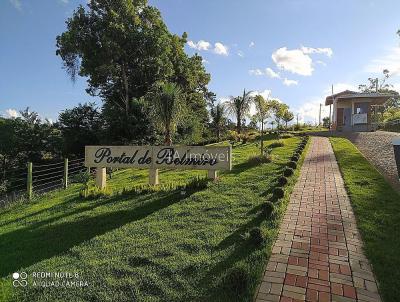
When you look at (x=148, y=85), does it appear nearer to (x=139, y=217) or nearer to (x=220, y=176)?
(x=220, y=176)

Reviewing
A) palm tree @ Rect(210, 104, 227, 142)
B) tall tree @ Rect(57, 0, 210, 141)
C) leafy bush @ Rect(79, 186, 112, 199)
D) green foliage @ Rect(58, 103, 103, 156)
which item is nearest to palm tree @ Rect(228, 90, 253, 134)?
palm tree @ Rect(210, 104, 227, 142)

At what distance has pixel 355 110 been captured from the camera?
32844 mm

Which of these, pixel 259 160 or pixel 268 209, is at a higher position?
pixel 259 160

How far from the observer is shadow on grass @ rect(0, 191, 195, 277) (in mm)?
6266

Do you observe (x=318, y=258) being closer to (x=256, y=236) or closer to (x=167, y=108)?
(x=256, y=236)

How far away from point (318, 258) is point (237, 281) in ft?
4.77

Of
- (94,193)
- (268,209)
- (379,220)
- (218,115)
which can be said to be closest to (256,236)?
(268,209)

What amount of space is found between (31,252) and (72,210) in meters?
2.95

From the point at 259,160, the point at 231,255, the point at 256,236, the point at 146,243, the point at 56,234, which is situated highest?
the point at 259,160

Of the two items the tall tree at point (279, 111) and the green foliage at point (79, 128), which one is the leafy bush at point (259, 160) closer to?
the green foliage at point (79, 128)

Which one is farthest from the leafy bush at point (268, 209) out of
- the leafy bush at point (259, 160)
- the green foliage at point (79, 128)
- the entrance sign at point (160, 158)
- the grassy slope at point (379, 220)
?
the green foliage at point (79, 128)

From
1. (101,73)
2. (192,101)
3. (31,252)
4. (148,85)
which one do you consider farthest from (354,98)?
(31,252)

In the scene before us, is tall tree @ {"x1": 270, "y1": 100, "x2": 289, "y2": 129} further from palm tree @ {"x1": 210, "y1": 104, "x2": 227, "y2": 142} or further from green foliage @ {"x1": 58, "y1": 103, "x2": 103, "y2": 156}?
green foliage @ {"x1": 58, "y1": 103, "x2": 103, "y2": 156}

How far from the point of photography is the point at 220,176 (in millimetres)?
11828
